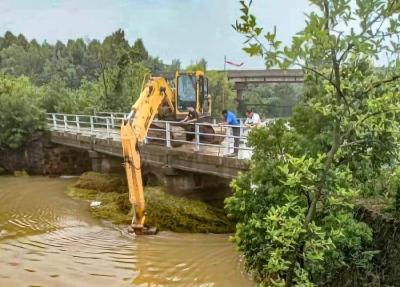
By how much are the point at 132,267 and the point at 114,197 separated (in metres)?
5.93

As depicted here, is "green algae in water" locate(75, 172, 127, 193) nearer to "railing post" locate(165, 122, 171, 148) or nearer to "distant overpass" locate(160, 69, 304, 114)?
"railing post" locate(165, 122, 171, 148)

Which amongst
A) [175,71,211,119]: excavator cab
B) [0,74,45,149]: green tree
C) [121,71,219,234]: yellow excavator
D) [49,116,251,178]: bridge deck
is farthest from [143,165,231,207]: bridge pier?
[0,74,45,149]: green tree

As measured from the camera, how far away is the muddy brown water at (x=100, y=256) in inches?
322

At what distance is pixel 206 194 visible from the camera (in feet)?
41.1

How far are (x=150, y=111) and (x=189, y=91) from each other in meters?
2.40

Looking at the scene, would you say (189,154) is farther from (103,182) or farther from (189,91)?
(103,182)

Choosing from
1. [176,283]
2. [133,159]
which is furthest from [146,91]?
[176,283]

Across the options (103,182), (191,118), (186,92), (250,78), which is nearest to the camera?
(191,118)

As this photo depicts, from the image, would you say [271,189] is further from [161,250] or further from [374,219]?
[161,250]

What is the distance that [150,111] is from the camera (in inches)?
470

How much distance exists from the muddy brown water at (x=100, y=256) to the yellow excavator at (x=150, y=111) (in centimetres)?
82

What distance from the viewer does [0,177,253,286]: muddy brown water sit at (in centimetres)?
818

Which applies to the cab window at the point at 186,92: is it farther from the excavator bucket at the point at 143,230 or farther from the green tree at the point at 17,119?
the green tree at the point at 17,119

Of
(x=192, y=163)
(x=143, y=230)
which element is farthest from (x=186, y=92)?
(x=143, y=230)
